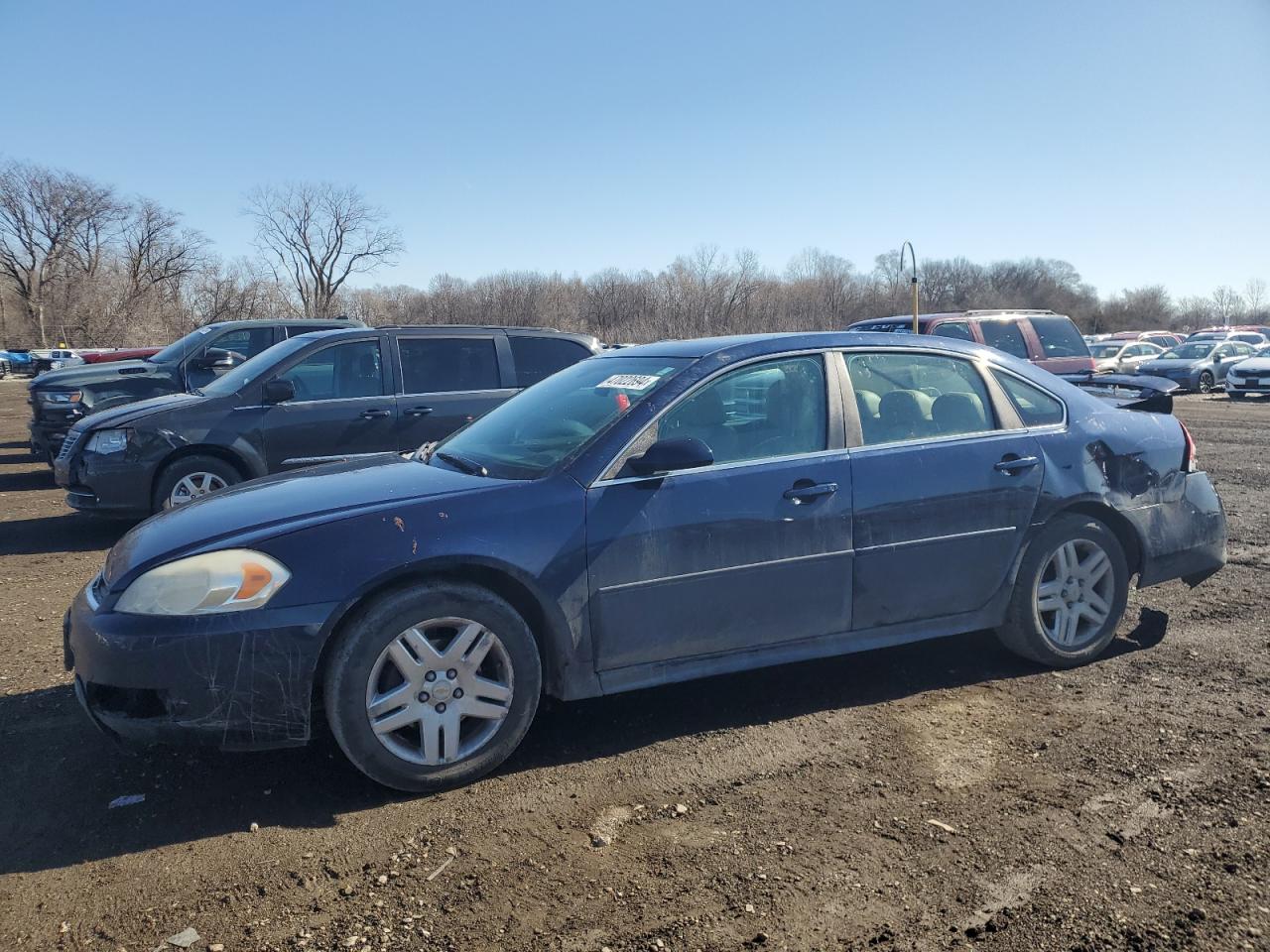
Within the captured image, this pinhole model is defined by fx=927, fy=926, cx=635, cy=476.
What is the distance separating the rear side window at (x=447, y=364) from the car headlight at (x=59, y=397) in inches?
214

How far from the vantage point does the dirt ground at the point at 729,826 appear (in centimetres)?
251

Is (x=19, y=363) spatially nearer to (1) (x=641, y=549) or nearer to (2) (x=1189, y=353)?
(2) (x=1189, y=353)

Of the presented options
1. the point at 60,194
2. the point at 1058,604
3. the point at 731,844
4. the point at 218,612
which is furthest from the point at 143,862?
the point at 60,194

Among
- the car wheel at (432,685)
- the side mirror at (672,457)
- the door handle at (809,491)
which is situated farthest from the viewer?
the door handle at (809,491)

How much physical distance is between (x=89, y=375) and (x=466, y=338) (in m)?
6.14

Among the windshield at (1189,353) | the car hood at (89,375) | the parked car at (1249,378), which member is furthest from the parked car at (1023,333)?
the windshield at (1189,353)

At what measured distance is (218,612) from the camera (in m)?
3.12

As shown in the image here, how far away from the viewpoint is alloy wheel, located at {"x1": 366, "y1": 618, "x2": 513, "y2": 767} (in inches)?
127

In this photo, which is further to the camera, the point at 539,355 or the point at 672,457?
the point at 539,355

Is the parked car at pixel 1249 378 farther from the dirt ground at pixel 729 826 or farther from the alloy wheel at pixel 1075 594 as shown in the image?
the alloy wheel at pixel 1075 594

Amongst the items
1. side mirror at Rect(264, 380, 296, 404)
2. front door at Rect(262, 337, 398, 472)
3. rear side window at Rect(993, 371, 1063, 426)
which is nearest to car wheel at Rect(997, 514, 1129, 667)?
rear side window at Rect(993, 371, 1063, 426)

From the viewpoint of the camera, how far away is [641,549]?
354 centimetres

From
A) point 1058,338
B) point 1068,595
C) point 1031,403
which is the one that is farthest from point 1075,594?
point 1058,338

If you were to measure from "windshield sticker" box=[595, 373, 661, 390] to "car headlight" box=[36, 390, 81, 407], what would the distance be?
30.7 ft
